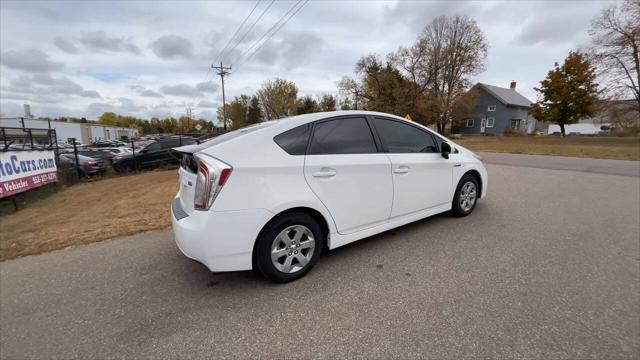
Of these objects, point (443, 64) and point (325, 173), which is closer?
point (325, 173)

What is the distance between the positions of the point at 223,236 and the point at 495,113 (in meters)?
48.2

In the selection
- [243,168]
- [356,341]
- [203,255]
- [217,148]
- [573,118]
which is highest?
[573,118]

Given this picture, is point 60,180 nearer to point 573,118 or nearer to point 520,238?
point 520,238

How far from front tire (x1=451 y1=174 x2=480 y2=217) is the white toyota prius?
0.85 meters

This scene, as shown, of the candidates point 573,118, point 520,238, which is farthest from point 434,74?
point 520,238

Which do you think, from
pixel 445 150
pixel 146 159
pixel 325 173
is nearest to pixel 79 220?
pixel 325 173

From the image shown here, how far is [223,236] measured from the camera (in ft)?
7.69

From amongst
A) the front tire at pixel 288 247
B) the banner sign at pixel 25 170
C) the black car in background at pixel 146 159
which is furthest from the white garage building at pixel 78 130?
the front tire at pixel 288 247

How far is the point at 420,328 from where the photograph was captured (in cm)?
207

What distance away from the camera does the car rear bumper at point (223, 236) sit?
233 cm

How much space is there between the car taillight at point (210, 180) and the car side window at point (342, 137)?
833 mm

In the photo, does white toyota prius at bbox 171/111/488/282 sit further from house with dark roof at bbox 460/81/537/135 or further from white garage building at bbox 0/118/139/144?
white garage building at bbox 0/118/139/144

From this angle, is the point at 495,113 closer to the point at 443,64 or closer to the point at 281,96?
the point at 443,64

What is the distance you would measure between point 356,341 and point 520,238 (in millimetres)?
2862
